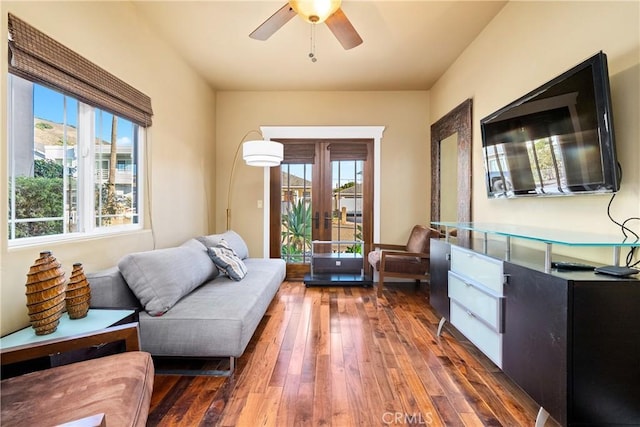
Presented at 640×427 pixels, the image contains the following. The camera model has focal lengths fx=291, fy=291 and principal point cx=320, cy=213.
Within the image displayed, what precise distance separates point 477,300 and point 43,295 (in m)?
2.51

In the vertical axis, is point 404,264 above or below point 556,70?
below

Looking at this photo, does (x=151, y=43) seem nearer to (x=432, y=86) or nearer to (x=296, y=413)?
Answer: (x=296, y=413)

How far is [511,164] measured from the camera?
2260 millimetres

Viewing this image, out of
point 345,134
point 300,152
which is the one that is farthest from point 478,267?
point 300,152

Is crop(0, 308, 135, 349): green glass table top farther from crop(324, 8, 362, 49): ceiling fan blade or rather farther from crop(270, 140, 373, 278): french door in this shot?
crop(270, 140, 373, 278): french door

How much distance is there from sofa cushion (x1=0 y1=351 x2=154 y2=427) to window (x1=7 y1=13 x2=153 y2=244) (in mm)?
935

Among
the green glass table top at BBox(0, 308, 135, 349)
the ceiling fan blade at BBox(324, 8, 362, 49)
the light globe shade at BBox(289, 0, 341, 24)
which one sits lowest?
the green glass table top at BBox(0, 308, 135, 349)

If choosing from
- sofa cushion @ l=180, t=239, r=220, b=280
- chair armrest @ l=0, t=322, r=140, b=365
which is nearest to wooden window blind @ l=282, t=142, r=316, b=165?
→ sofa cushion @ l=180, t=239, r=220, b=280

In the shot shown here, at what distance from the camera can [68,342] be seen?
1.27 meters

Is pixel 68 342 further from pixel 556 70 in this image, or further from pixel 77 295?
pixel 556 70

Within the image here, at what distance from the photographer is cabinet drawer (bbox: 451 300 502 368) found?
5.78 ft

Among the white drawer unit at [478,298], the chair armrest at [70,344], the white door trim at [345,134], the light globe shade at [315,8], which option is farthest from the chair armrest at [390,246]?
the chair armrest at [70,344]

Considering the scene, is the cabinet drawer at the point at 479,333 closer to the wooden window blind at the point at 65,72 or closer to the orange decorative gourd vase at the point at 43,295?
the orange decorative gourd vase at the point at 43,295

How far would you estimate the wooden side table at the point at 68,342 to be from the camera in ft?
4.04
